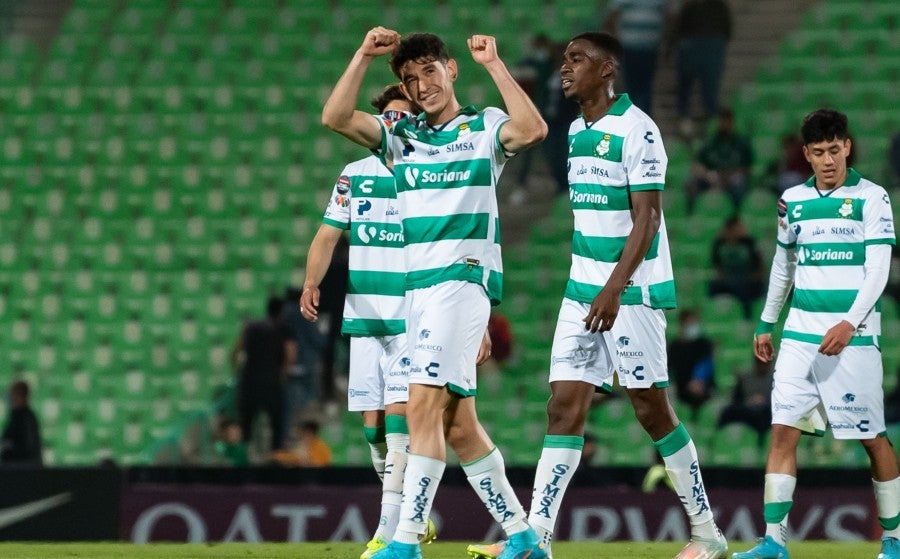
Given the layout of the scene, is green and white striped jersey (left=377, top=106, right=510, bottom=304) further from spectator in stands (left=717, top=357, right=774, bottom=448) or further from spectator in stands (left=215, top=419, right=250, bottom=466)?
spectator in stands (left=717, top=357, right=774, bottom=448)

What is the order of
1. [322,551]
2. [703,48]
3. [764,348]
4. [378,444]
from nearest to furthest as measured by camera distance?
[764,348] → [378,444] → [322,551] → [703,48]

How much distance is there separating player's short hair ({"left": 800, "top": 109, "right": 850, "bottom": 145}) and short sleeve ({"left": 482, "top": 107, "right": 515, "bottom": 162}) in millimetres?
1921

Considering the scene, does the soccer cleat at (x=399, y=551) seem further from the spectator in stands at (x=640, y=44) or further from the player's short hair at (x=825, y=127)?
the spectator in stands at (x=640, y=44)

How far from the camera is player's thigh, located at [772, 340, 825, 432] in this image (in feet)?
25.8

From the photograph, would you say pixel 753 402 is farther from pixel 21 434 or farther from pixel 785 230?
Answer: pixel 21 434

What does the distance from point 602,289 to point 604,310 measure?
0.13 m

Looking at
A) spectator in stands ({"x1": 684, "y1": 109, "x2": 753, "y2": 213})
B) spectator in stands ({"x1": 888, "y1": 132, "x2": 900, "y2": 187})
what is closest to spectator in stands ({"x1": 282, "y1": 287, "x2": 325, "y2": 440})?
spectator in stands ({"x1": 684, "y1": 109, "x2": 753, "y2": 213})

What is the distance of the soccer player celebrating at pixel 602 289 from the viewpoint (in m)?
7.07

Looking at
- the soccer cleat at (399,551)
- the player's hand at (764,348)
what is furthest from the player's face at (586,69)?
the soccer cleat at (399,551)

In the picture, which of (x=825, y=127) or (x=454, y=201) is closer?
(x=454, y=201)

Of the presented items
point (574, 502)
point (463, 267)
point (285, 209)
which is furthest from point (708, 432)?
point (463, 267)

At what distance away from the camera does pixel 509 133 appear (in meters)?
6.61

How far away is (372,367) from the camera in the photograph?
27.8 feet

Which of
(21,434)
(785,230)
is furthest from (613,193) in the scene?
(21,434)
